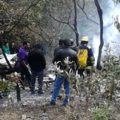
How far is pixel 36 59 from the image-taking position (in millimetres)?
12820

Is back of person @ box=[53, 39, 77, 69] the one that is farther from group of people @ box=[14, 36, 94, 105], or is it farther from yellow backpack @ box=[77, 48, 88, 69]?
yellow backpack @ box=[77, 48, 88, 69]

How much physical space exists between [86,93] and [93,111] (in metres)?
1.23

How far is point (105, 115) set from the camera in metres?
7.44

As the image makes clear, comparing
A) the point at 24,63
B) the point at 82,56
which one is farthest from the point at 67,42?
the point at 24,63

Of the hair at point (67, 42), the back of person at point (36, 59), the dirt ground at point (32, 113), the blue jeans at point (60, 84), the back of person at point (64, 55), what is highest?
the hair at point (67, 42)

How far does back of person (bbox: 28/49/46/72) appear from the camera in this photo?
12.7 metres

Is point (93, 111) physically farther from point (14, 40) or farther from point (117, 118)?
point (14, 40)

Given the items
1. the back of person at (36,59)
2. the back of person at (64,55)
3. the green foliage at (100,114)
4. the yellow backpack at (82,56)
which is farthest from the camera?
the back of person at (36,59)

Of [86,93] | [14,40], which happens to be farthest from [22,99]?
[14,40]

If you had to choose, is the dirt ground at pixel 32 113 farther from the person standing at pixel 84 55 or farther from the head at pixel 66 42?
the person standing at pixel 84 55

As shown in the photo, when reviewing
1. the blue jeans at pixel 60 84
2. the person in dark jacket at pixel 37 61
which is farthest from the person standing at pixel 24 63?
the blue jeans at pixel 60 84

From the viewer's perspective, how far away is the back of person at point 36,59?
12.7m

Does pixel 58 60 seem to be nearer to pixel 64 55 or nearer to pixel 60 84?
pixel 64 55

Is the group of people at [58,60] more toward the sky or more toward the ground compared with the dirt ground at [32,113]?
more toward the sky
